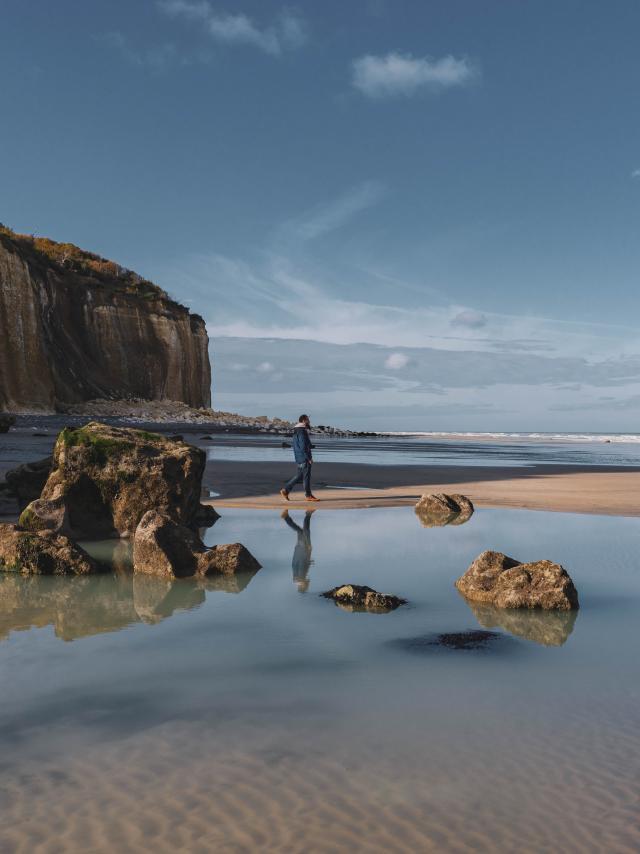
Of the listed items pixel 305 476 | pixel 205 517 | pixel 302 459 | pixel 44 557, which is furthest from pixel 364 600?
pixel 302 459

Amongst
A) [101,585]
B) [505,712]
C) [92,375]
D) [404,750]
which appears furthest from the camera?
[92,375]

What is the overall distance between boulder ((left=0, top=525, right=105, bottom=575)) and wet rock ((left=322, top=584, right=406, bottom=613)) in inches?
116

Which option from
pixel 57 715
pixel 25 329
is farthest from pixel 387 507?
pixel 25 329

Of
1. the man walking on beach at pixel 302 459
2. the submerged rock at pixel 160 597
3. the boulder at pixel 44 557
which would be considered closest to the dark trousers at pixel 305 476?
the man walking on beach at pixel 302 459

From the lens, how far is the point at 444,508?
1330cm

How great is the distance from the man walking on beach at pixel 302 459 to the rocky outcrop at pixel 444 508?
275 cm

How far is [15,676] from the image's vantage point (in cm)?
453

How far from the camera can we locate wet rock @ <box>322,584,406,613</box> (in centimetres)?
638

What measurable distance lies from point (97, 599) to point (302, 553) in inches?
121

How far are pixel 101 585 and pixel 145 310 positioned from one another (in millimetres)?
71231

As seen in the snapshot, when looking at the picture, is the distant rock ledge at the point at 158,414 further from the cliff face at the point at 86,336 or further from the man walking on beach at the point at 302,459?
the man walking on beach at the point at 302,459

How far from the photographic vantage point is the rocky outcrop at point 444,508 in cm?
1284

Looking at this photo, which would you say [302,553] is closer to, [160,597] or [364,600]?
[160,597]

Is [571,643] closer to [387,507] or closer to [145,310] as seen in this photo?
[387,507]
